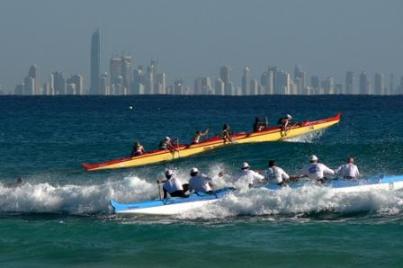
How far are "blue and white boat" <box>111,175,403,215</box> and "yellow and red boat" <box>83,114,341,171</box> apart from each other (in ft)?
42.0

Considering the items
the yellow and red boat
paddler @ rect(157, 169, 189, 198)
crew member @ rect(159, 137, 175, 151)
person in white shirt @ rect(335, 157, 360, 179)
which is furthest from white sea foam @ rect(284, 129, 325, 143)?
paddler @ rect(157, 169, 189, 198)

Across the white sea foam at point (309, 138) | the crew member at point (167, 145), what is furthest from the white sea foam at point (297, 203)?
the white sea foam at point (309, 138)

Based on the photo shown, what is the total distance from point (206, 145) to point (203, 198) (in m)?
16.5

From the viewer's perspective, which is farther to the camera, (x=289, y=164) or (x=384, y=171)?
(x=289, y=164)

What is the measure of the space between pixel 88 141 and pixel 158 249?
3373 cm

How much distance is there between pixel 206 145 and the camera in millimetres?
42562

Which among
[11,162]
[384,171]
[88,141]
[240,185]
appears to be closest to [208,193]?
[240,185]

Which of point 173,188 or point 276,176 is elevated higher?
point 276,176

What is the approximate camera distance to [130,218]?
25266mm

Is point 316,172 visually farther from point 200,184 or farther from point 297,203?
point 200,184

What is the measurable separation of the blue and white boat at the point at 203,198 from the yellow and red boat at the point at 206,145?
12.8m

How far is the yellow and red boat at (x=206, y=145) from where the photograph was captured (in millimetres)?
39344

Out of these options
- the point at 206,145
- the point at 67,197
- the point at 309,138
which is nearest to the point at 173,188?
the point at 67,197

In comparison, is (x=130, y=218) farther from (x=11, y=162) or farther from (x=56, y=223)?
(x=11, y=162)
